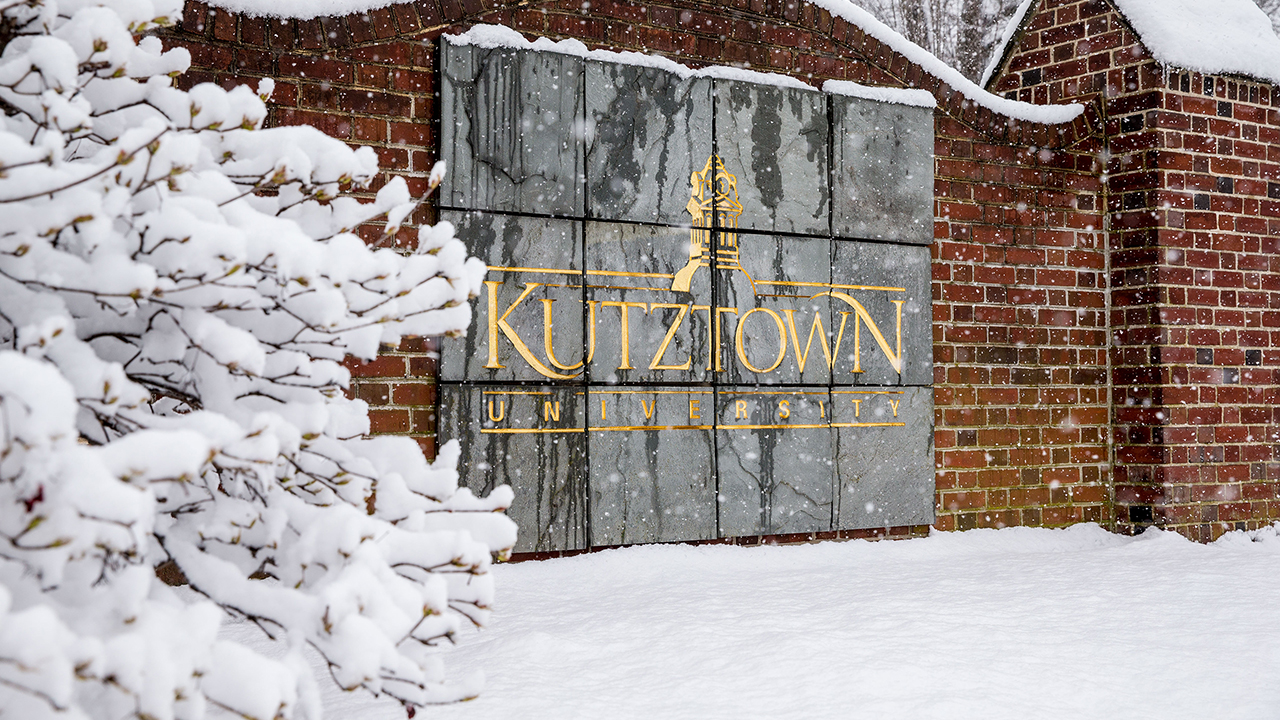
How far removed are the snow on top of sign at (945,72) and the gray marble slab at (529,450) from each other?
8.28 ft

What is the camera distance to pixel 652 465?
4.58m

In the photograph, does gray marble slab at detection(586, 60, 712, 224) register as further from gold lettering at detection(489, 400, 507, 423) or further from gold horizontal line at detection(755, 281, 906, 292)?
gold lettering at detection(489, 400, 507, 423)

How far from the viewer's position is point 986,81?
6578 millimetres

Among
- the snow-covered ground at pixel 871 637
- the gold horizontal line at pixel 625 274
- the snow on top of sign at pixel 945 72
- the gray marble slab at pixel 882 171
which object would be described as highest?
the snow on top of sign at pixel 945 72

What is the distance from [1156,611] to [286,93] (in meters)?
3.97

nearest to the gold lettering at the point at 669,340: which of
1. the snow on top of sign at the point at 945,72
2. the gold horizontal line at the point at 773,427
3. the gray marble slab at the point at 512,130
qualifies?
the gold horizontal line at the point at 773,427

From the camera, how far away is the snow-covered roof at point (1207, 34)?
5.66m

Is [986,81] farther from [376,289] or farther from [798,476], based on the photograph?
[376,289]

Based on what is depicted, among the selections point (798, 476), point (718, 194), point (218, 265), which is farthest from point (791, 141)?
point (218, 265)

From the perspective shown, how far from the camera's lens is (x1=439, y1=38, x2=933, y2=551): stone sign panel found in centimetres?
434

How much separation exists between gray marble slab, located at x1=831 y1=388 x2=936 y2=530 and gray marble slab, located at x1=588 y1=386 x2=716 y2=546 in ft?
2.53

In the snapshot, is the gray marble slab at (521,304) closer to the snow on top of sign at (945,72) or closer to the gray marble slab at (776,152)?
the gray marble slab at (776,152)

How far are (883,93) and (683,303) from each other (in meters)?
1.65

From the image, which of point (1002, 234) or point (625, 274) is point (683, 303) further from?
point (1002, 234)
